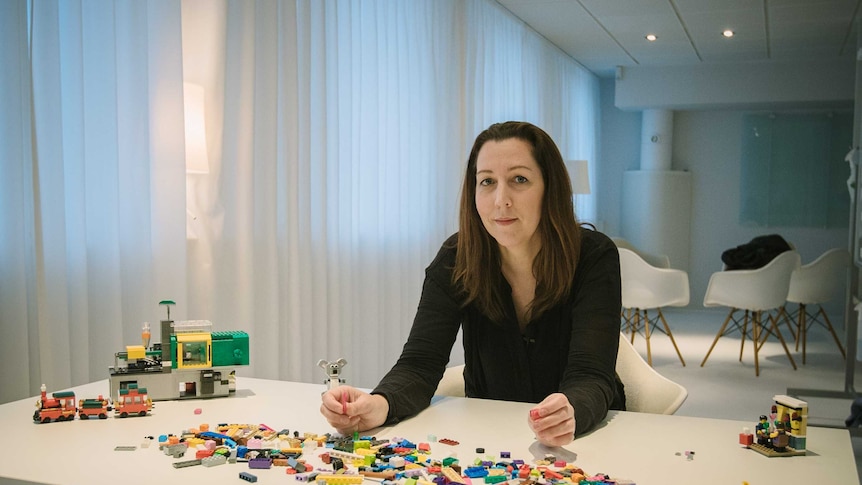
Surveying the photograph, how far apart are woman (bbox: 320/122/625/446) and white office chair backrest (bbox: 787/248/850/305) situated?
541 cm

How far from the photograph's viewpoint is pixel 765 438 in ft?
4.80

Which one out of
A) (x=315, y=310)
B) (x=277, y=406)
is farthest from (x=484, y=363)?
(x=315, y=310)

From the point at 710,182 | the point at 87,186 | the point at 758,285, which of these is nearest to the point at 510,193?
the point at 87,186

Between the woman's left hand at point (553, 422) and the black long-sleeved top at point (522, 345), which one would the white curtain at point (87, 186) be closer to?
the black long-sleeved top at point (522, 345)

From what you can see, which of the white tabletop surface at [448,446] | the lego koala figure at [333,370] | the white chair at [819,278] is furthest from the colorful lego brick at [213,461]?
the white chair at [819,278]

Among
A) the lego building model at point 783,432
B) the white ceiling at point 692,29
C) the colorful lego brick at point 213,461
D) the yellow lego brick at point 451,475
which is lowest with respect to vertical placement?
the colorful lego brick at point 213,461

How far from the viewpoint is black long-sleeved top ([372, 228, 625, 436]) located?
69.7 inches

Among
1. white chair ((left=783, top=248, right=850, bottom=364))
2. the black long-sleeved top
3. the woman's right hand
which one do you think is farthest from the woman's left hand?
white chair ((left=783, top=248, right=850, bottom=364))

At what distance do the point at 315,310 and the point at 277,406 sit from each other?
232cm

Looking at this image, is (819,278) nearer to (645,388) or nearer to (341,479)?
(645,388)

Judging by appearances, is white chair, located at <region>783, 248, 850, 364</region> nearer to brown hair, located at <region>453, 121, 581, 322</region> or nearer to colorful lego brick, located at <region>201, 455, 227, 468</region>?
brown hair, located at <region>453, 121, 581, 322</region>

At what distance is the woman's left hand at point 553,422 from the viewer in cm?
145

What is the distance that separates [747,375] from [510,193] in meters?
4.92

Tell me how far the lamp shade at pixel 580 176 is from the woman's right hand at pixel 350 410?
5.60m
